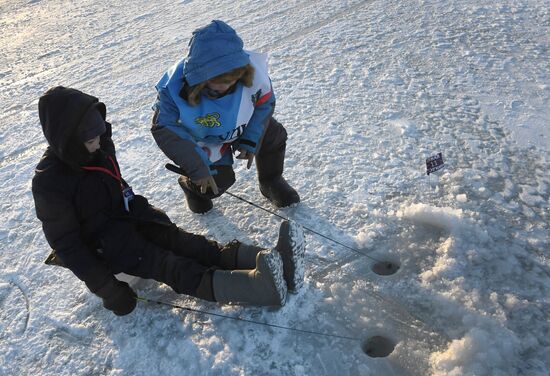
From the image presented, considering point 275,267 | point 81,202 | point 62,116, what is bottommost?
point 275,267

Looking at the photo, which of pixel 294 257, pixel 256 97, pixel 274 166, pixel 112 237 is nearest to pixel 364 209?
pixel 274 166

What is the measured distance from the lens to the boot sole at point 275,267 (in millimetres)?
1991

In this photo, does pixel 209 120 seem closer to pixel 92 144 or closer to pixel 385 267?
pixel 92 144

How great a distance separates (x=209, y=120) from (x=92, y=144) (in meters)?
0.61

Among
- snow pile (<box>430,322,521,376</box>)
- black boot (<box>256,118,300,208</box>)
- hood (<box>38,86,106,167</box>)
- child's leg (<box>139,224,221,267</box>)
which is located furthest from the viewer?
black boot (<box>256,118,300,208</box>)

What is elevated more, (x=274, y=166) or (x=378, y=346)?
(x=274, y=166)

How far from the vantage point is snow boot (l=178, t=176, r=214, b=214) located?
9.35 ft

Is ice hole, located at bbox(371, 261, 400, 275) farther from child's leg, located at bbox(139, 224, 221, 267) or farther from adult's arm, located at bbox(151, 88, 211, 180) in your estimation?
adult's arm, located at bbox(151, 88, 211, 180)

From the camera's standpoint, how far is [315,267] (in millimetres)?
2391

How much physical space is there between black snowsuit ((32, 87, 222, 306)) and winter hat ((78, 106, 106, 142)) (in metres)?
0.02

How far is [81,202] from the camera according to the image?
2.10m

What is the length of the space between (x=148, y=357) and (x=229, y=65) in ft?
4.46

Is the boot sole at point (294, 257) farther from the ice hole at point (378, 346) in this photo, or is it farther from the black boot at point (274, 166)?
the black boot at point (274, 166)

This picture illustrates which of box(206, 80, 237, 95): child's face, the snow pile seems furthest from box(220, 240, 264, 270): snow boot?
the snow pile
